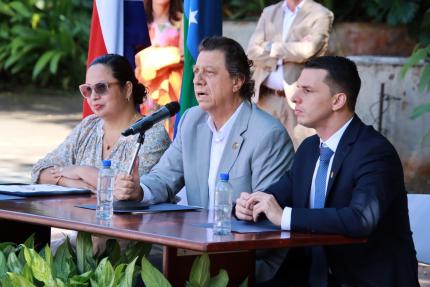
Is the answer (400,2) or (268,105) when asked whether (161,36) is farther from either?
(400,2)

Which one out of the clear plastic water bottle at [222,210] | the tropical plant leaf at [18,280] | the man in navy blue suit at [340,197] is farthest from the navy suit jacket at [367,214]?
the tropical plant leaf at [18,280]

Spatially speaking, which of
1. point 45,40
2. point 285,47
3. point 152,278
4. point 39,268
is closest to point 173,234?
point 152,278

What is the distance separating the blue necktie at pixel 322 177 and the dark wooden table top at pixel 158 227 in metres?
0.38

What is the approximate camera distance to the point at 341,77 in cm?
483

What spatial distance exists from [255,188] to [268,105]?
4019 millimetres

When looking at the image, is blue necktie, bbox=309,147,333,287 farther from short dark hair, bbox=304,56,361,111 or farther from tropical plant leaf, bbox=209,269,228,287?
tropical plant leaf, bbox=209,269,228,287

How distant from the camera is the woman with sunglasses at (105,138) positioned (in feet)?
19.6

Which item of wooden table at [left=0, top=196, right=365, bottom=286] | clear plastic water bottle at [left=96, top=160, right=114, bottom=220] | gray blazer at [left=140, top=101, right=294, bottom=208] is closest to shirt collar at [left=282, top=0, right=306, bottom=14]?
gray blazer at [left=140, top=101, right=294, bottom=208]

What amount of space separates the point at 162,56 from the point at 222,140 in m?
3.91

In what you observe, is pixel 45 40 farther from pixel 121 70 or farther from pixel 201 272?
pixel 201 272

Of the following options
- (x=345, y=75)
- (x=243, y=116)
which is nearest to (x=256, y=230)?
(x=345, y=75)

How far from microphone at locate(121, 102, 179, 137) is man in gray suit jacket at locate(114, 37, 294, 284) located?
447 millimetres

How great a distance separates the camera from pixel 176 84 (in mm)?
9445

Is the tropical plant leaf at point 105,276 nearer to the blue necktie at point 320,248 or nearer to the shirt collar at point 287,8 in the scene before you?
the blue necktie at point 320,248
